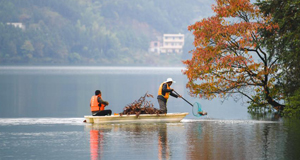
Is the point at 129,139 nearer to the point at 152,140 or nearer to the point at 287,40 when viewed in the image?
the point at 152,140

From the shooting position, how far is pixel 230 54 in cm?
3344

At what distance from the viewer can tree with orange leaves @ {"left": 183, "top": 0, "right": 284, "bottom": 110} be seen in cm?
3284

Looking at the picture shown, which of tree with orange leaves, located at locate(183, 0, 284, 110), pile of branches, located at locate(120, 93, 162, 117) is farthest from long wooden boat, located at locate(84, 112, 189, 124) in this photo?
tree with orange leaves, located at locate(183, 0, 284, 110)

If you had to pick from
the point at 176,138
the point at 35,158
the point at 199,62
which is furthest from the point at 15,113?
the point at 35,158

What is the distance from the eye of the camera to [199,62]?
110 ft

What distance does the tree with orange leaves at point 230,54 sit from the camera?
3284 cm

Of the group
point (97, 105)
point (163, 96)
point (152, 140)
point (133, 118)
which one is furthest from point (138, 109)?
point (152, 140)

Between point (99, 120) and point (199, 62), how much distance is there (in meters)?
8.29

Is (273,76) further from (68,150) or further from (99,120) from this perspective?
(68,150)

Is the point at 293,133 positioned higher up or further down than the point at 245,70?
further down

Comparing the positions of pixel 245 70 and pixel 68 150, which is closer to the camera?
pixel 68 150

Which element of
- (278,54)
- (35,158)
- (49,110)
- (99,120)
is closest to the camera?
(35,158)

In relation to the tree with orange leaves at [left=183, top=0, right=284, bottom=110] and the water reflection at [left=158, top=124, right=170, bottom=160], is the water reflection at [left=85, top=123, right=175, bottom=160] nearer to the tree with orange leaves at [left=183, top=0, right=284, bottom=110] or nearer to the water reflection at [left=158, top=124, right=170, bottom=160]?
the water reflection at [left=158, top=124, right=170, bottom=160]

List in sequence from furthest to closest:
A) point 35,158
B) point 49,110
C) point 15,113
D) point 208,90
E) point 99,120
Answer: point 49,110, point 15,113, point 208,90, point 99,120, point 35,158
